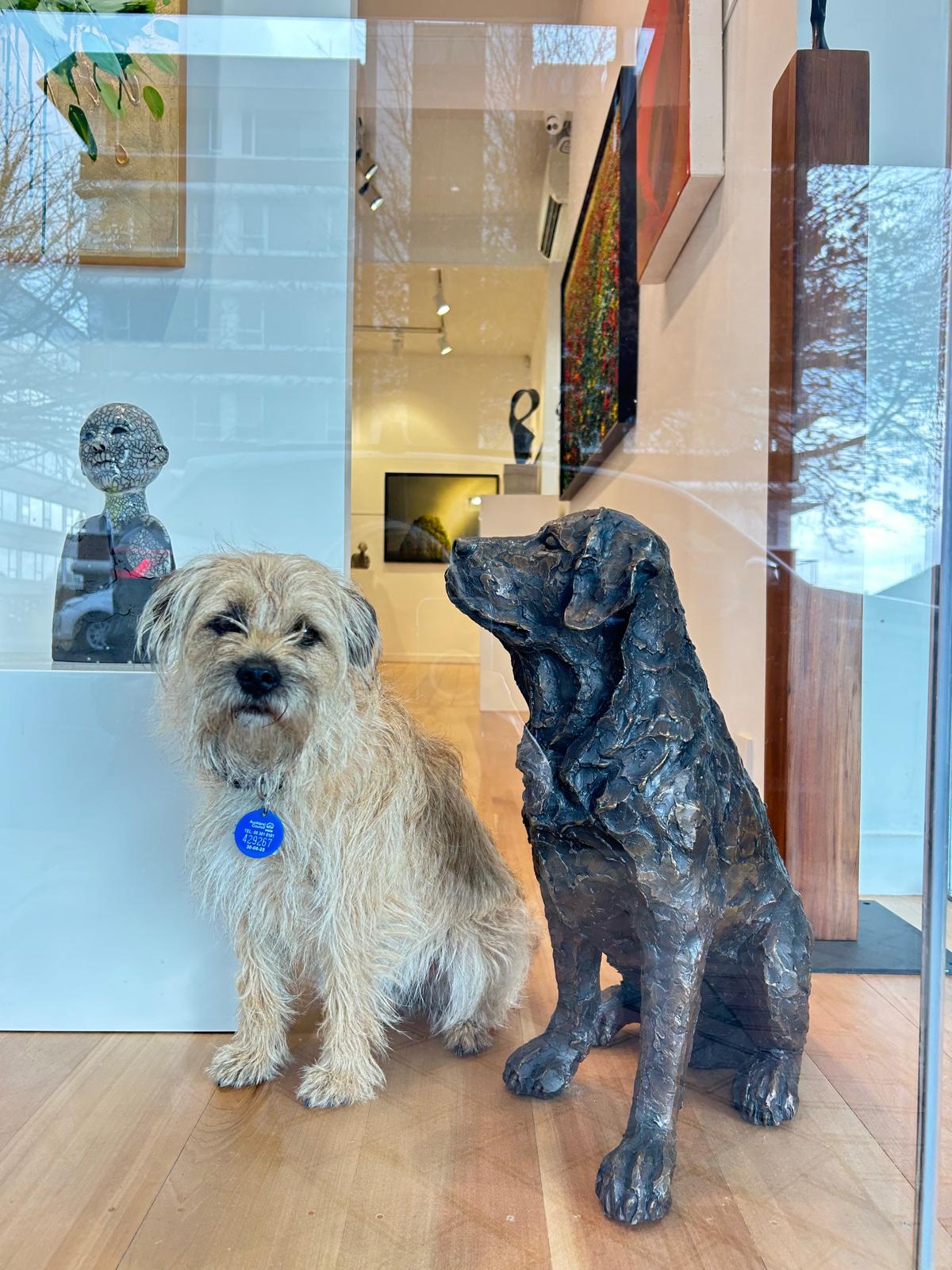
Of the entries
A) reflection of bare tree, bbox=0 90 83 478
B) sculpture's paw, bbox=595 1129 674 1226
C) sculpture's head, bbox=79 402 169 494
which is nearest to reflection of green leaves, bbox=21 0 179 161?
reflection of bare tree, bbox=0 90 83 478

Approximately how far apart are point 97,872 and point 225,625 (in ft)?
2.40

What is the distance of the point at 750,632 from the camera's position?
2023 mm

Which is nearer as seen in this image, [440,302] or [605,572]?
[605,572]

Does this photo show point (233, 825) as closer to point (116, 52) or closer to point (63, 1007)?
point (63, 1007)

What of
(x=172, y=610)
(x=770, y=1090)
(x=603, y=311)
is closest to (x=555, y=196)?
(x=603, y=311)

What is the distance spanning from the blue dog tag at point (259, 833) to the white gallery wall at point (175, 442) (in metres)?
0.35

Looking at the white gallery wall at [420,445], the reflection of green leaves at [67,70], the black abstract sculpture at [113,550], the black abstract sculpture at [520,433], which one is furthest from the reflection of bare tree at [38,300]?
the black abstract sculpture at [520,433]

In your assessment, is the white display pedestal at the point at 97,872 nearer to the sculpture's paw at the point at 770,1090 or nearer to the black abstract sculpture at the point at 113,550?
the black abstract sculpture at the point at 113,550

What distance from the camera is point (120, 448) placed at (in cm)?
162

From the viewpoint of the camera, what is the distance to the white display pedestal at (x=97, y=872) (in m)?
1.71

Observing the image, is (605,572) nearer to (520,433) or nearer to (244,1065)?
(520,433)

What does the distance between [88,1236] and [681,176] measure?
2366mm

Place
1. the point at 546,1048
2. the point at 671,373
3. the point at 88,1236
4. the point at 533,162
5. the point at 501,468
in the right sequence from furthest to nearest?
the point at 671,373 < the point at 533,162 < the point at 501,468 < the point at 546,1048 < the point at 88,1236

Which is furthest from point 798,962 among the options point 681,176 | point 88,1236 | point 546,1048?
point 681,176
